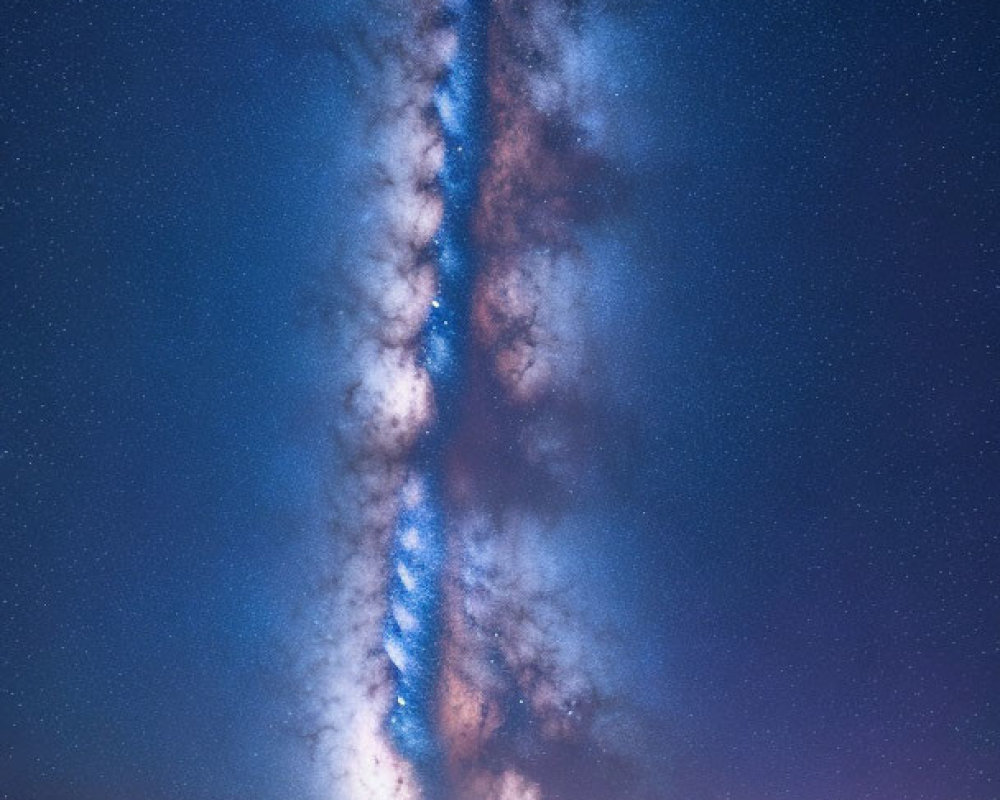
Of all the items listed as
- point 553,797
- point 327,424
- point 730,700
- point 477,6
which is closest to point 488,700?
point 553,797

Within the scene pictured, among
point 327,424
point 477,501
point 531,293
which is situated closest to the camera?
point 327,424

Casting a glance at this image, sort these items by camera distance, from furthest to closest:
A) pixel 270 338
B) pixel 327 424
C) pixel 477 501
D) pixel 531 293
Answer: pixel 477 501
pixel 531 293
pixel 327 424
pixel 270 338

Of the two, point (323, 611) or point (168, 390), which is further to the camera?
point (323, 611)

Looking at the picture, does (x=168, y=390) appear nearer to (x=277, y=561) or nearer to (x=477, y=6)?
(x=277, y=561)

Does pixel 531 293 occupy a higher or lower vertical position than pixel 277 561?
higher

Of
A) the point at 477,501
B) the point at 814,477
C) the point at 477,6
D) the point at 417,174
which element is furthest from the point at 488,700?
the point at 477,6

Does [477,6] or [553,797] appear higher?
[477,6]

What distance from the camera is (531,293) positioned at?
4.32m

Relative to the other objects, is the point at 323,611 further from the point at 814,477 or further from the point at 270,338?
the point at 814,477

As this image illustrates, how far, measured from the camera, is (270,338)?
3695 mm

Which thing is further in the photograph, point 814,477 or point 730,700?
point 730,700

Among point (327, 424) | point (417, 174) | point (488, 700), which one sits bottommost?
point (488, 700)

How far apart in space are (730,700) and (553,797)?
1.36 meters

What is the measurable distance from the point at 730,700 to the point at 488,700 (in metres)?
1.52
